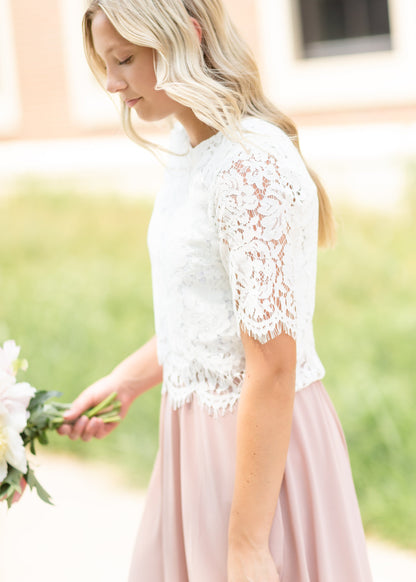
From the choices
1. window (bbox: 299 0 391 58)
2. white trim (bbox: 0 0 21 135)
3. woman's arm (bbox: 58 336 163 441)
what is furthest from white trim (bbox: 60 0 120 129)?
woman's arm (bbox: 58 336 163 441)

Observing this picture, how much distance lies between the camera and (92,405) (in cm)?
176

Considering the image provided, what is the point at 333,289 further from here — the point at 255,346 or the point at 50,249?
the point at 255,346

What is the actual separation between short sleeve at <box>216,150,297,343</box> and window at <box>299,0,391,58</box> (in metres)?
7.43

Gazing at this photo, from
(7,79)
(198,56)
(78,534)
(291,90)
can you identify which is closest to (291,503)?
(198,56)

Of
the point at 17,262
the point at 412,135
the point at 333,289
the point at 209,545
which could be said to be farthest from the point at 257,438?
the point at 412,135

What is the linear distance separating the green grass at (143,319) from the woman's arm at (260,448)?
7.45ft

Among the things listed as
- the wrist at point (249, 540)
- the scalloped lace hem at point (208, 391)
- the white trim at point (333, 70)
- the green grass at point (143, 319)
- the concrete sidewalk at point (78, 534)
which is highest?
the white trim at point (333, 70)

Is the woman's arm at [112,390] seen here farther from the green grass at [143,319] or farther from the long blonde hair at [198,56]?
the green grass at [143,319]

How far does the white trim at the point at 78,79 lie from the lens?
9148mm

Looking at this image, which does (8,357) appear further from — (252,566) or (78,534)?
(78,534)

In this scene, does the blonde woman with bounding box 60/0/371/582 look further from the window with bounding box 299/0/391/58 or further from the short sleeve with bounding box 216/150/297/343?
the window with bounding box 299/0/391/58

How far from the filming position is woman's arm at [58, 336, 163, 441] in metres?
1.74

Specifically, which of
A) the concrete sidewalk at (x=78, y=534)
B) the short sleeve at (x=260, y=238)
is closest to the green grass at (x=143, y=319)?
the concrete sidewalk at (x=78, y=534)

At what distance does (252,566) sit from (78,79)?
850 centimetres
